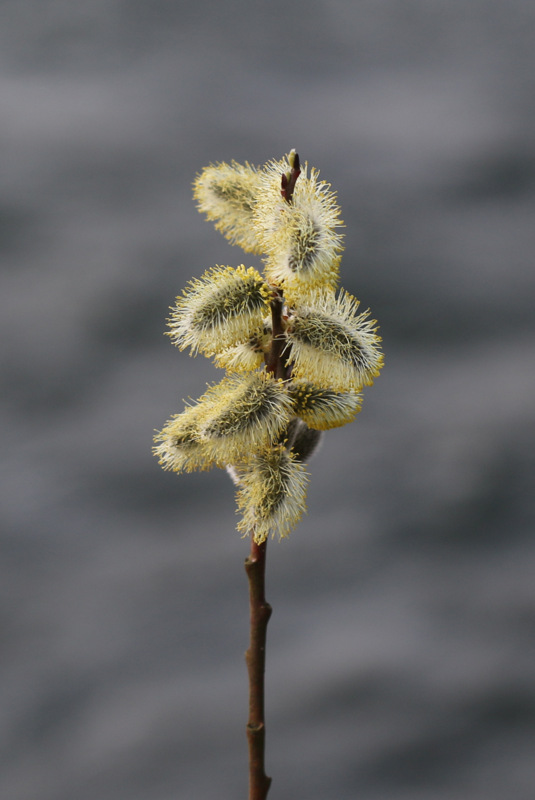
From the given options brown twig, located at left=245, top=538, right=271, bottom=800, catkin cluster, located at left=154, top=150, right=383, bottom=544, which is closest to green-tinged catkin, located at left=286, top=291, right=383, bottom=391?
catkin cluster, located at left=154, top=150, right=383, bottom=544

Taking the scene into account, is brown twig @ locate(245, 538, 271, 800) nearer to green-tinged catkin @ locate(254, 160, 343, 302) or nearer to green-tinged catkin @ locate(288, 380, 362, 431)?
green-tinged catkin @ locate(288, 380, 362, 431)

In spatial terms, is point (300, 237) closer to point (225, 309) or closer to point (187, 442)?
point (225, 309)

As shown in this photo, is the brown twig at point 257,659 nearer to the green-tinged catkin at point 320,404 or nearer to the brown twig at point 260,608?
the brown twig at point 260,608

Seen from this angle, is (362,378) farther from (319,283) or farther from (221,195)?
(221,195)

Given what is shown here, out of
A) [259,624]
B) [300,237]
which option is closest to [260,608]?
[259,624]

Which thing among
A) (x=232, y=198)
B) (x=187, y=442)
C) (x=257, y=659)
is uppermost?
(x=232, y=198)

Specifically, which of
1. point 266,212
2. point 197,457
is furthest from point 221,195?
point 197,457
